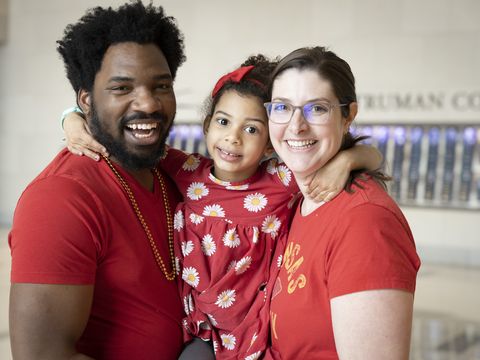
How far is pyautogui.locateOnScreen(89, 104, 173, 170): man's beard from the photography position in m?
2.39

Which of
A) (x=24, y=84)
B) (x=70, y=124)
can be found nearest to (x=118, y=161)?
(x=70, y=124)

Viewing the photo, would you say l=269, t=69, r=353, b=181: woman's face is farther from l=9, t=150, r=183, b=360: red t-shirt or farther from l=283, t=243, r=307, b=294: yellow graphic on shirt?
l=9, t=150, r=183, b=360: red t-shirt

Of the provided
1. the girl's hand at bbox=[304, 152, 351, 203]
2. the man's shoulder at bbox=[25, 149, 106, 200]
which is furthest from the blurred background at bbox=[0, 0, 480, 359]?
the man's shoulder at bbox=[25, 149, 106, 200]

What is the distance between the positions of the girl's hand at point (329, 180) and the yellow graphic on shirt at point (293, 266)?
0.62ft

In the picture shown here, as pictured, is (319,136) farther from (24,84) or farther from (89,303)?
(24,84)

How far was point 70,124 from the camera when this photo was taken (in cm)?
254

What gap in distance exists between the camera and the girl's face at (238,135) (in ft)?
9.28

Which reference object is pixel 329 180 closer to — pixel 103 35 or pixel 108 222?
pixel 108 222

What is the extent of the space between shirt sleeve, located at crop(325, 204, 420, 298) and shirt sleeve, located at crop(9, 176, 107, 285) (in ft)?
2.45

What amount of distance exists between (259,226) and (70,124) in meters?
0.85

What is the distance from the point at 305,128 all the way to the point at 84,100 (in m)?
0.90

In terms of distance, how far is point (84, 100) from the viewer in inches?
98.9

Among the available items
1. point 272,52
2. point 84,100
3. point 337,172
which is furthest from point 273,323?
point 272,52

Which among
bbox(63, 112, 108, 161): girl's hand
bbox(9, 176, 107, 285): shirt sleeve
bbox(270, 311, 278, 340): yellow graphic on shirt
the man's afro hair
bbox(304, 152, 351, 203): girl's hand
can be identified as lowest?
bbox(270, 311, 278, 340): yellow graphic on shirt
